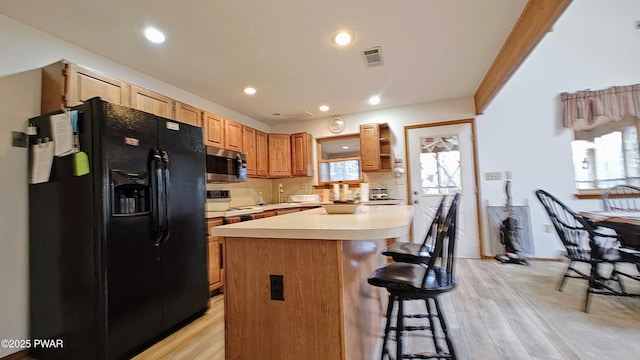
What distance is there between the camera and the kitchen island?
1.19 metres

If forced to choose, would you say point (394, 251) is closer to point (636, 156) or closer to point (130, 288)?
point (130, 288)

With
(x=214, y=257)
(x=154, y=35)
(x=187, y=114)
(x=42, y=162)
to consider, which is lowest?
(x=214, y=257)

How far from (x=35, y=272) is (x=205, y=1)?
2.29 meters

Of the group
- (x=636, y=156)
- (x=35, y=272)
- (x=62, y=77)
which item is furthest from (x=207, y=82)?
(x=636, y=156)

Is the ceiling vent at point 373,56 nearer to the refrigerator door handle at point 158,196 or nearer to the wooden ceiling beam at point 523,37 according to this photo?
the wooden ceiling beam at point 523,37

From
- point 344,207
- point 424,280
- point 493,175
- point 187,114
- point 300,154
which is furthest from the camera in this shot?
point 300,154

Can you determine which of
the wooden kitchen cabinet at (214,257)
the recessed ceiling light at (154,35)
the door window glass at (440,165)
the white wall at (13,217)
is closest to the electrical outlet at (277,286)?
the wooden kitchen cabinet at (214,257)

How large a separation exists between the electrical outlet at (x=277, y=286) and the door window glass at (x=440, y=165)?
11.9 feet

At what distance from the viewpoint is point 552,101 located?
153 inches

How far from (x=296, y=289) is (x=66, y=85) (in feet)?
7.59

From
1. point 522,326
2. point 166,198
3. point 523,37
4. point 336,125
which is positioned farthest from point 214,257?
point 523,37

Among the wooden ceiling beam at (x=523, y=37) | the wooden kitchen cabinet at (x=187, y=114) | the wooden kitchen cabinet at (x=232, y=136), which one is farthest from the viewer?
the wooden kitchen cabinet at (x=232, y=136)

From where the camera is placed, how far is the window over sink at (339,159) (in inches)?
189

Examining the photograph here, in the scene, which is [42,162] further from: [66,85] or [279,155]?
[279,155]
